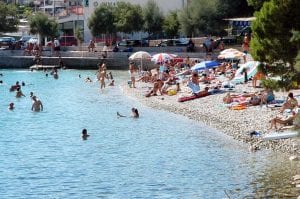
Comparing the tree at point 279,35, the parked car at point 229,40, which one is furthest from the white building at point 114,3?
the tree at point 279,35

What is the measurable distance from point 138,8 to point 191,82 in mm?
40282

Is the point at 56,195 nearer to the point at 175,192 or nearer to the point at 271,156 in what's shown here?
the point at 175,192

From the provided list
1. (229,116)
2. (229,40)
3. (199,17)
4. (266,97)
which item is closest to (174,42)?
(199,17)

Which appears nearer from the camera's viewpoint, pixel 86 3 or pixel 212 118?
pixel 212 118

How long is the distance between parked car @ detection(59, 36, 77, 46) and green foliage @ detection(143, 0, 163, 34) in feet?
30.4

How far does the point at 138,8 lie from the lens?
270ft

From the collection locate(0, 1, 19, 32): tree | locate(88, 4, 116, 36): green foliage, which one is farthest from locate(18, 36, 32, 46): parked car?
locate(88, 4, 116, 36): green foliage

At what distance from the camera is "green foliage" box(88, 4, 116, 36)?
271ft

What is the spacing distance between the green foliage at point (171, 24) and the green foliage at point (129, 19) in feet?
9.18

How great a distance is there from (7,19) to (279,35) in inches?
2660

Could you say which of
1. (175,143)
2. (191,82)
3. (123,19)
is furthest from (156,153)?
(123,19)

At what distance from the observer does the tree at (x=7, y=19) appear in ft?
293

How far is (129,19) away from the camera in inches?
3172

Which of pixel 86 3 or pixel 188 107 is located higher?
pixel 86 3
